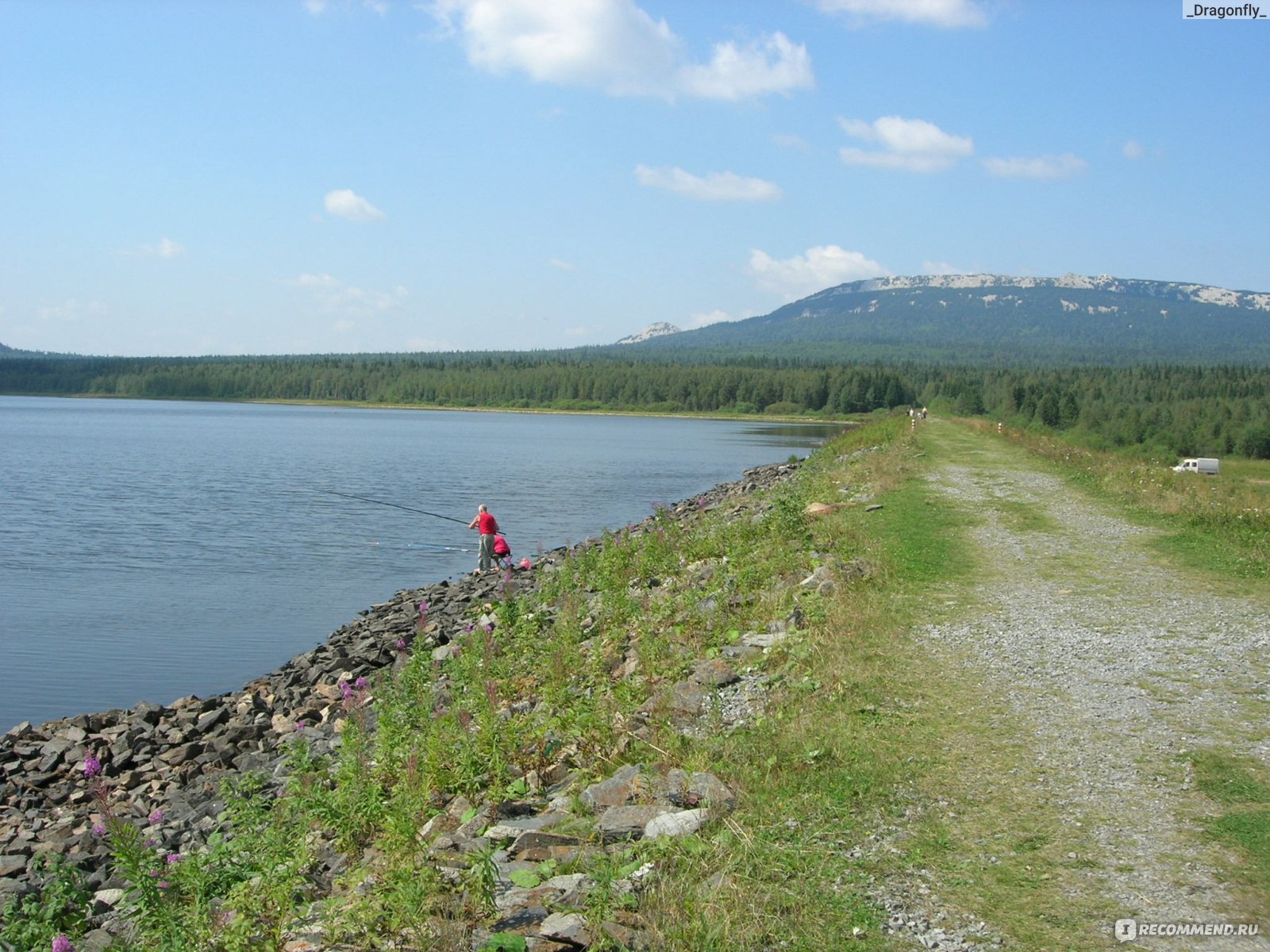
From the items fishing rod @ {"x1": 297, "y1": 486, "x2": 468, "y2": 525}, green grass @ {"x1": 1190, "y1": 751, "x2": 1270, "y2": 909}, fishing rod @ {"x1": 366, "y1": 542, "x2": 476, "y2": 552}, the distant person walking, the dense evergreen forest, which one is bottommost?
fishing rod @ {"x1": 366, "y1": 542, "x2": 476, "y2": 552}

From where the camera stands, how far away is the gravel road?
16.6 ft

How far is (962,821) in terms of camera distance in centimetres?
574

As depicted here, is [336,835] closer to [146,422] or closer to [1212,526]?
[1212,526]

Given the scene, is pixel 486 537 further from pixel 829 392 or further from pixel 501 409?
pixel 501 409

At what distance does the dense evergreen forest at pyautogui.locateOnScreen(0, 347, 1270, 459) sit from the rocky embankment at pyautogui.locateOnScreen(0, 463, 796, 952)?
74255 mm

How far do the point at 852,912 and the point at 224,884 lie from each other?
154 inches

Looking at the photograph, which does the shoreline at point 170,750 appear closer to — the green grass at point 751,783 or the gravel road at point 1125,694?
the green grass at point 751,783

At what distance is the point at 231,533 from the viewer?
1174 inches

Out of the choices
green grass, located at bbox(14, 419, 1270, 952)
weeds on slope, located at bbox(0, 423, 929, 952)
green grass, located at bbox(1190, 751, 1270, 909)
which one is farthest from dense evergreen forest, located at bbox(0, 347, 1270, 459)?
green grass, located at bbox(1190, 751, 1270, 909)

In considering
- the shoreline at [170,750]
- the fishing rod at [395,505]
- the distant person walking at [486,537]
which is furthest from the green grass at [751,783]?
the fishing rod at [395,505]

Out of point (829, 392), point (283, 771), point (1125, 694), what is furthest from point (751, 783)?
point (829, 392)

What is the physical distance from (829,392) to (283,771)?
154616 millimetres

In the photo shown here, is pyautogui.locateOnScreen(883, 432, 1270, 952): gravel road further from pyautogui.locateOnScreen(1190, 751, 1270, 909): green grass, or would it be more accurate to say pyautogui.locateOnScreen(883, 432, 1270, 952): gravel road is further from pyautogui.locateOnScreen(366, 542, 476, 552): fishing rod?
pyautogui.locateOnScreen(366, 542, 476, 552): fishing rod

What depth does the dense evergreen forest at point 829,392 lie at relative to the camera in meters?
97.0
